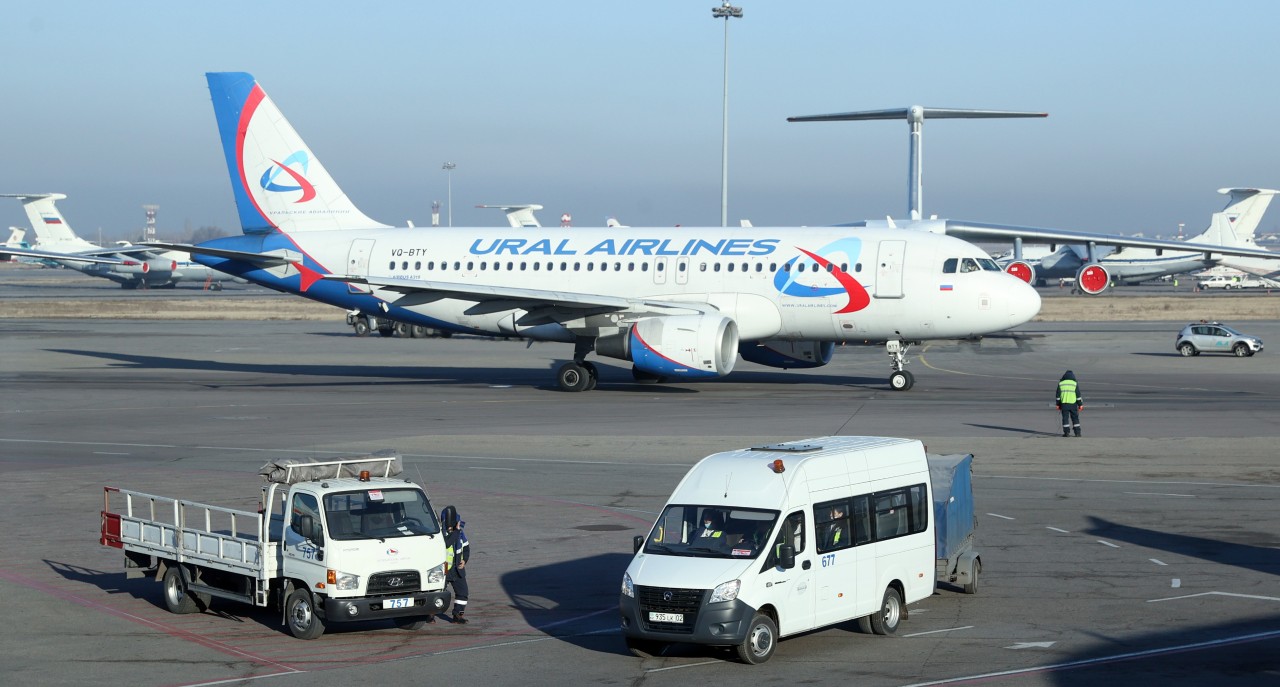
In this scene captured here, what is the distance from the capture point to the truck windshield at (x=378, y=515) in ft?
54.1

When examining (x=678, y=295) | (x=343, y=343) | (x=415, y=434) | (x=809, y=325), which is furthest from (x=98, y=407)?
(x=343, y=343)

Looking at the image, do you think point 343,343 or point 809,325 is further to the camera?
point 343,343

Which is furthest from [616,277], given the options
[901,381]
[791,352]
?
[901,381]

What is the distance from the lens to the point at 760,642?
15055mm

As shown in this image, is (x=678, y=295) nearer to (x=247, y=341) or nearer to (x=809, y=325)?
(x=809, y=325)

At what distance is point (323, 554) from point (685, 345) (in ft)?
86.7

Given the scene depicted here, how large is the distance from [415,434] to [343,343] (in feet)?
123

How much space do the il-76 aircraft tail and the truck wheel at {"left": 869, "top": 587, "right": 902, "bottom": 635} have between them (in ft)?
82.0

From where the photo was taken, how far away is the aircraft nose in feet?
140

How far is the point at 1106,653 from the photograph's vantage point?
A: 49.9ft

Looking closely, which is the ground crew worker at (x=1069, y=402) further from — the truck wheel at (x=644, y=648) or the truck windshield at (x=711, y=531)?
the truck wheel at (x=644, y=648)

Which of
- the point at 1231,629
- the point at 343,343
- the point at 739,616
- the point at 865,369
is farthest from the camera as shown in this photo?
the point at 343,343

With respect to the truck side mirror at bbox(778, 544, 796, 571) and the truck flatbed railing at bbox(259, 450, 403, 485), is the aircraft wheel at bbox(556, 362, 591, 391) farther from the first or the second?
the truck side mirror at bbox(778, 544, 796, 571)

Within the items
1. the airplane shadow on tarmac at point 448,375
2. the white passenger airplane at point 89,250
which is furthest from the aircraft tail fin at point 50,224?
the airplane shadow on tarmac at point 448,375
